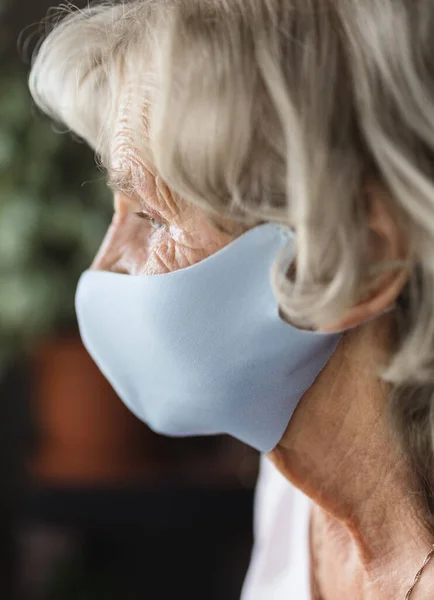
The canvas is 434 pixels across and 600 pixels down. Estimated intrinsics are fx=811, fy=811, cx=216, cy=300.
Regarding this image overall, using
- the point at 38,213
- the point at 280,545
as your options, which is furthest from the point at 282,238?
the point at 38,213

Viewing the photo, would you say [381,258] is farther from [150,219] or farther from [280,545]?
[280,545]

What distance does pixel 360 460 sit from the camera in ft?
2.66

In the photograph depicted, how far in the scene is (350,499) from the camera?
32.9 inches

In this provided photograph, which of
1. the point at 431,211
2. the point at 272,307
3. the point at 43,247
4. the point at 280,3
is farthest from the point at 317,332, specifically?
the point at 43,247

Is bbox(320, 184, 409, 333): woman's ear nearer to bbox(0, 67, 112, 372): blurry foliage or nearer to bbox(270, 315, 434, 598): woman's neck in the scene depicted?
bbox(270, 315, 434, 598): woman's neck

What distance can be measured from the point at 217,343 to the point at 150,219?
0.17m

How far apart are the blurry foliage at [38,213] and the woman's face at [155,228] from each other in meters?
0.65

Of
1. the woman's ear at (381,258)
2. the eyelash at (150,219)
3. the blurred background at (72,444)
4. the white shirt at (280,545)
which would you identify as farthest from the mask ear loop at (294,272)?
the blurred background at (72,444)

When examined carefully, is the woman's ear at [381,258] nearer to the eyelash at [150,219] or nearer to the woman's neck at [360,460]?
the woman's neck at [360,460]

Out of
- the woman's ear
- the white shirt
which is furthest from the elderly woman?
the white shirt

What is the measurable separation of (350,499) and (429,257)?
0.29 metres

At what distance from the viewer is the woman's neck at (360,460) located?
2.53 feet

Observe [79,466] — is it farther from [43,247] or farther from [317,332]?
[317,332]

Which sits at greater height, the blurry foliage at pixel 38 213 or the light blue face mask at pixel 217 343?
the light blue face mask at pixel 217 343
